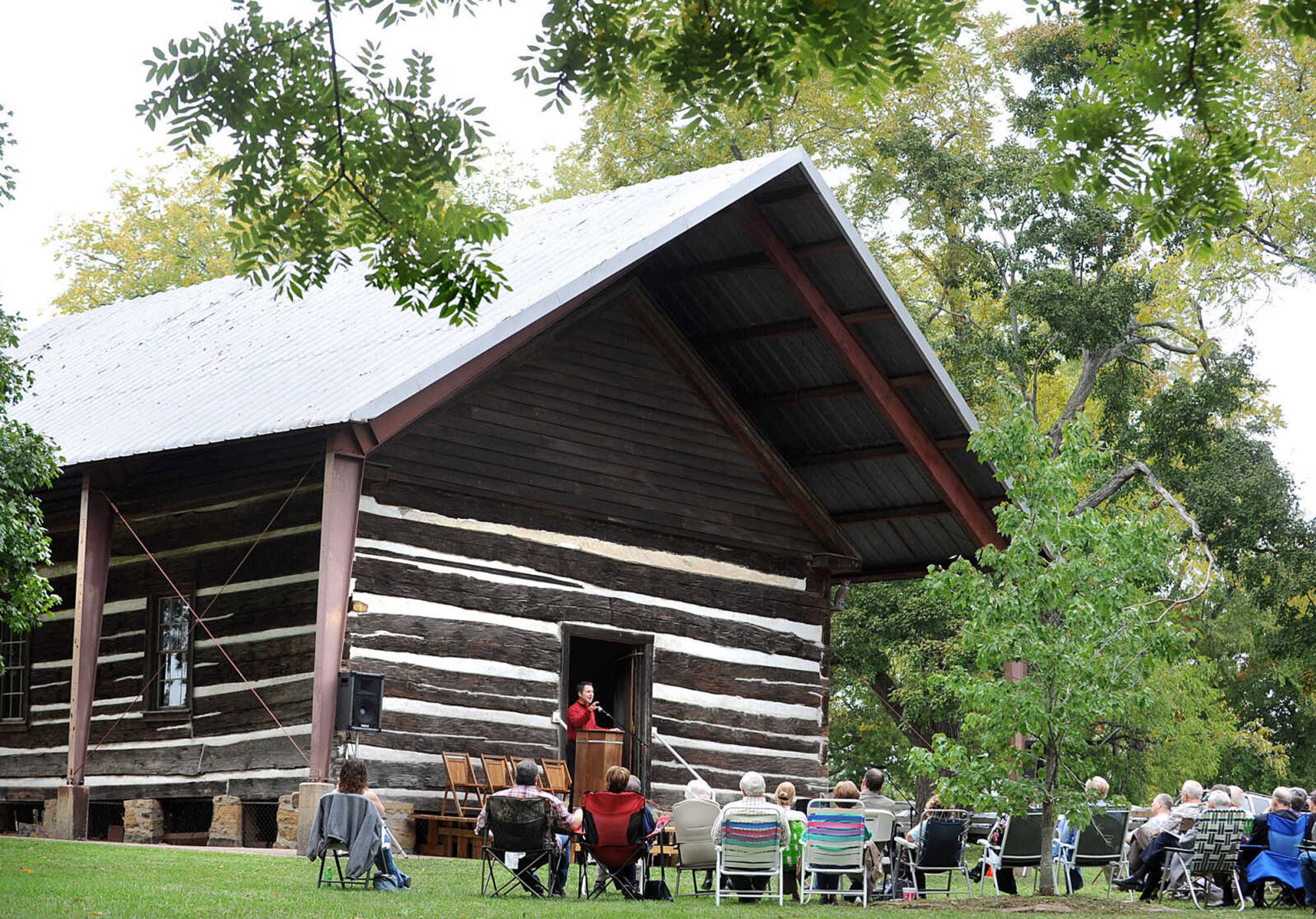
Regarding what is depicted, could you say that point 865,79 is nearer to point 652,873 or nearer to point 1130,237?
point 652,873

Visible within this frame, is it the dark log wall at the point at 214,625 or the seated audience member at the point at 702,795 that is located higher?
the dark log wall at the point at 214,625

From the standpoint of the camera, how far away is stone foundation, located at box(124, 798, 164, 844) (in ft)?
58.5

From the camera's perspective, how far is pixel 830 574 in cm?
2166

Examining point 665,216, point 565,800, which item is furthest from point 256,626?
point 665,216

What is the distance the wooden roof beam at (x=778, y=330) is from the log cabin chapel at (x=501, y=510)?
33mm

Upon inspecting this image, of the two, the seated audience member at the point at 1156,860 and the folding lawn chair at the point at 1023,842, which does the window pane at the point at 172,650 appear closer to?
the folding lawn chair at the point at 1023,842

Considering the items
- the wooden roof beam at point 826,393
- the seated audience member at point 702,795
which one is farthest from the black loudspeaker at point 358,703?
the wooden roof beam at point 826,393

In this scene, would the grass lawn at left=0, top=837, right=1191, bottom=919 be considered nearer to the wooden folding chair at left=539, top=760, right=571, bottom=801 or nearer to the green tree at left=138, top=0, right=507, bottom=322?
the wooden folding chair at left=539, top=760, right=571, bottom=801

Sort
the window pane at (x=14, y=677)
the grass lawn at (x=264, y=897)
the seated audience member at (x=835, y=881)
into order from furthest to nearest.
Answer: the window pane at (x=14, y=677) < the seated audience member at (x=835, y=881) < the grass lawn at (x=264, y=897)

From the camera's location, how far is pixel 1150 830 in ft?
51.2

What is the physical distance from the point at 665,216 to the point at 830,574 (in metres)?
6.39

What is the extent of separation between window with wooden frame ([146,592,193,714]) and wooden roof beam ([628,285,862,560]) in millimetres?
6047

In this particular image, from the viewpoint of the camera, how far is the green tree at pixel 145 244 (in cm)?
4519

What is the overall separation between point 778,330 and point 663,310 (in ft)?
4.57
